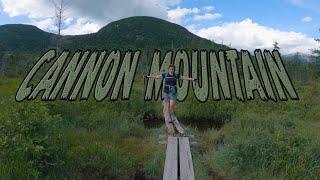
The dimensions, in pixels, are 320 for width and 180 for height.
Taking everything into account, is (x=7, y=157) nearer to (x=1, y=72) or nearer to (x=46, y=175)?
(x=46, y=175)

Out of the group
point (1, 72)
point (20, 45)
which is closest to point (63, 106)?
point (1, 72)

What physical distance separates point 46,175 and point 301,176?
18.6 feet

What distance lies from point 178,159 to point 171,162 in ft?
2.66

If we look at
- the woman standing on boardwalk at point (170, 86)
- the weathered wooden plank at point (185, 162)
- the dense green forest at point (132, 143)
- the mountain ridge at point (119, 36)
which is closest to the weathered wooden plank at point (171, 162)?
the weathered wooden plank at point (185, 162)

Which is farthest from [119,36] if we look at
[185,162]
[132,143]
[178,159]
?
[185,162]

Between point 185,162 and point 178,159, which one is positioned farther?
point 178,159

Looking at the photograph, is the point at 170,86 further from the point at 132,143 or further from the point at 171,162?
the point at 171,162

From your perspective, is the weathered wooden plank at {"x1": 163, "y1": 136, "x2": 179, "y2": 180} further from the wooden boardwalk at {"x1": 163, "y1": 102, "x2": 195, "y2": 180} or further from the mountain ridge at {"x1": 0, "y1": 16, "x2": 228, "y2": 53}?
the mountain ridge at {"x1": 0, "y1": 16, "x2": 228, "y2": 53}

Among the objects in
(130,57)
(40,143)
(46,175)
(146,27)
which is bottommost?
(46,175)

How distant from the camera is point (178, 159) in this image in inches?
375

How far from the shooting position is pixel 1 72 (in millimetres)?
53281

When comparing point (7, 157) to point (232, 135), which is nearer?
point (7, 157)

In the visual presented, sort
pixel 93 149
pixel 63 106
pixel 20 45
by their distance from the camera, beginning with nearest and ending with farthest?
pixel 93 149 → pixel 63 106 → pixel 20 45

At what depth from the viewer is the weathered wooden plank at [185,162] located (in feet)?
26.3
